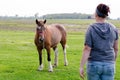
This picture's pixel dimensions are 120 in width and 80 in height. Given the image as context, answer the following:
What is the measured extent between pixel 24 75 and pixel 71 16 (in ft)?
618

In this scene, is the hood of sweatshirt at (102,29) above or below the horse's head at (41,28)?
above

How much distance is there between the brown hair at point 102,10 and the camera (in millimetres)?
5262

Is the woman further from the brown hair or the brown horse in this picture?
the brown horse

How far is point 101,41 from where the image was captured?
5.35m

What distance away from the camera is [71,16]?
199m

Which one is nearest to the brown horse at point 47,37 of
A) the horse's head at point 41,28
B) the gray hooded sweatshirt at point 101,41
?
the horse's head at point 41,28

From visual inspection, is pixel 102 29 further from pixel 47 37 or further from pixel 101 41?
pixel 47 37

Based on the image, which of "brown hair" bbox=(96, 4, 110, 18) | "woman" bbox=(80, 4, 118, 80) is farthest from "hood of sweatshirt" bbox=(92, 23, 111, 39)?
"brown hair" bbox=(96, 4, 110, 18)

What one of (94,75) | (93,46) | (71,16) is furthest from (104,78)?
(71,16)

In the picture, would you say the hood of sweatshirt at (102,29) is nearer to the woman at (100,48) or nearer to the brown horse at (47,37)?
the woman at (100,48)

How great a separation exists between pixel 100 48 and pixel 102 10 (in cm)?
60

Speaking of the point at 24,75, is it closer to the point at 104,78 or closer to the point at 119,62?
the point at 119,62

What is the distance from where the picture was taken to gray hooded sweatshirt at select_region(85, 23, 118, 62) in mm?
5297

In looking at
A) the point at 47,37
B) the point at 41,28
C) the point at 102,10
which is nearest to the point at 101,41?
the point at 102,10
